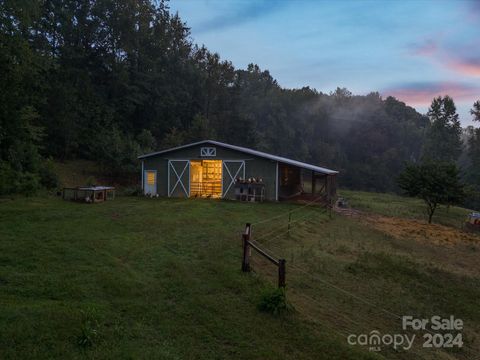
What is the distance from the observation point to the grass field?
17.9 ft

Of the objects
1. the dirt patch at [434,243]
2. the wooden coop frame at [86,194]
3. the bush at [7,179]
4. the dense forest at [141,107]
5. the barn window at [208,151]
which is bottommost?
the dirt patch at [434,243]

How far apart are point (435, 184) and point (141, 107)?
3363 cm

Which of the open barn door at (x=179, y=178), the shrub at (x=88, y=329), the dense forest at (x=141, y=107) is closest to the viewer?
the shrub at (x=88, y=329)

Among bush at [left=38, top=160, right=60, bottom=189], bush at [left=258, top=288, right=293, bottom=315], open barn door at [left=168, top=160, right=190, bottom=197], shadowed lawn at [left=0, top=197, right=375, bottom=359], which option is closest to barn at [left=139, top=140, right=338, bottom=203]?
open barn door at [left=168, top=160, right=190, bottom=197]

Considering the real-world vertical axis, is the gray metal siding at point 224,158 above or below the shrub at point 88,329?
above

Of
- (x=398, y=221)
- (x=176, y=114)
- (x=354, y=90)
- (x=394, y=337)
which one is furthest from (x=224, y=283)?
(x=354, y=90)

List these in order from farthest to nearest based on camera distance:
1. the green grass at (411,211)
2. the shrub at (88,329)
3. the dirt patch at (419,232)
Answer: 1. the green grass at (411,211)
2. the dirt patch at (419,232)
3. the shrub at (88,329)

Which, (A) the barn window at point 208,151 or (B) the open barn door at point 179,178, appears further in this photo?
(B) the open barn door at point 179,178

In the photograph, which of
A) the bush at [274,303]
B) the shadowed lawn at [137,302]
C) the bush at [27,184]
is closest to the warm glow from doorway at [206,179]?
the bush at [27,184]

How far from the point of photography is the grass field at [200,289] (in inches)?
215

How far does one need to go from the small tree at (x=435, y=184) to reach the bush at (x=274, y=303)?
1869cm

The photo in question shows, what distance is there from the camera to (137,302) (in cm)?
666

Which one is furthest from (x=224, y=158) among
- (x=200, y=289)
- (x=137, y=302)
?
(x=137, y=302)

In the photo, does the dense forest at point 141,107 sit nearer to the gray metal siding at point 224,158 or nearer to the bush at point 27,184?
the bush at point 27,184
